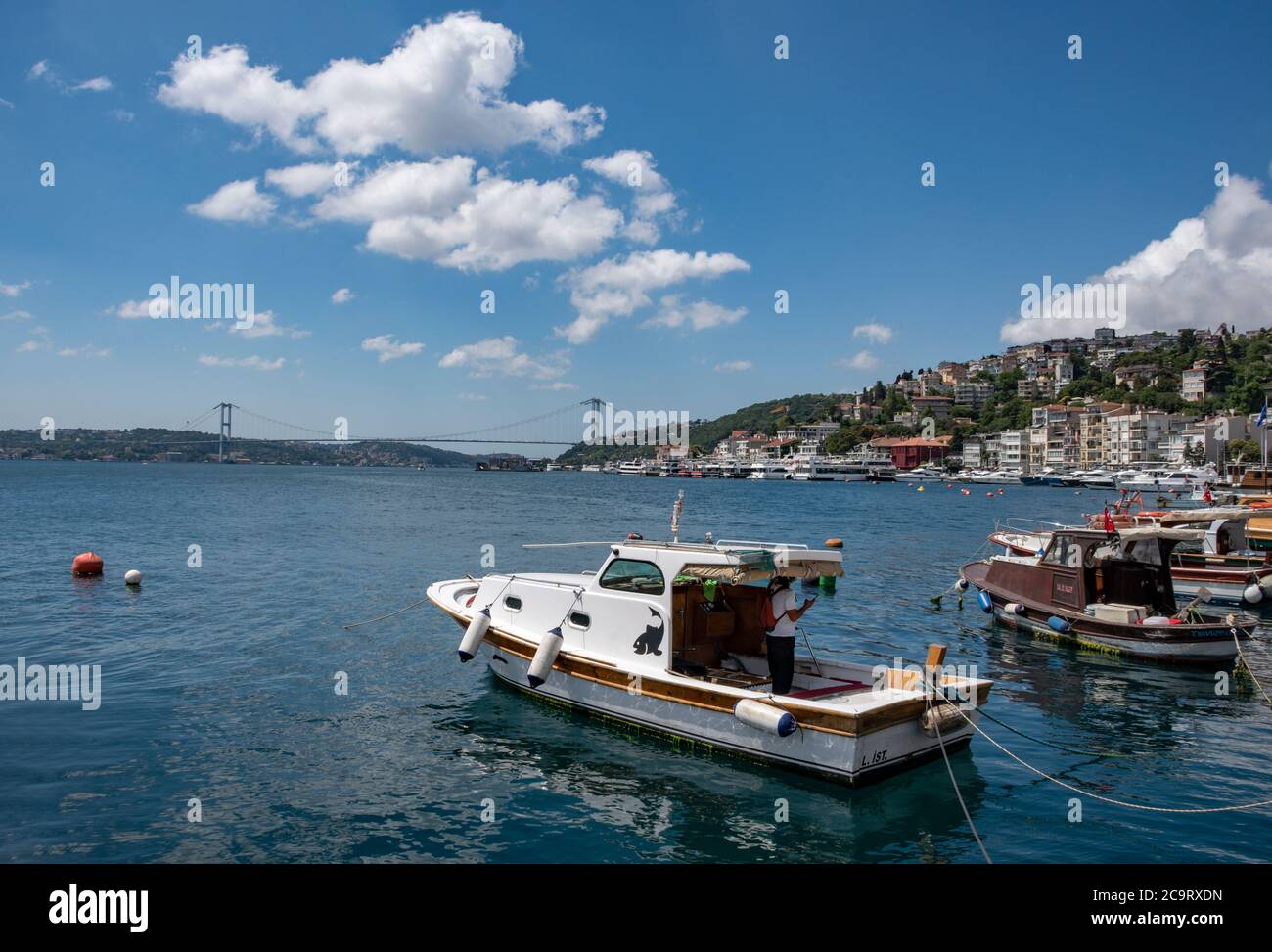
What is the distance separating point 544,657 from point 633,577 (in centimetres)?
171

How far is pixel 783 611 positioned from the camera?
1052 centimetres

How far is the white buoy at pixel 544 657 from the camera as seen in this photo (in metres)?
11.5

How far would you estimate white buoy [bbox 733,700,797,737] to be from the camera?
9.36 metres

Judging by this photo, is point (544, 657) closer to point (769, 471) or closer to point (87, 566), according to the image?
point (87, 566)

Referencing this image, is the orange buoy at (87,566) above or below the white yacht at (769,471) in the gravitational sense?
below

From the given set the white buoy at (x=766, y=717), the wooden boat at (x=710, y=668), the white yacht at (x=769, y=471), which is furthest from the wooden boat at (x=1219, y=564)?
the white yacht at (x=769, y=471)

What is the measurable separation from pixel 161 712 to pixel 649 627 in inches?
304

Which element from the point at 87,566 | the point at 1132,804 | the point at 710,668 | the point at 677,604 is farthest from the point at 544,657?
the point at 87,566

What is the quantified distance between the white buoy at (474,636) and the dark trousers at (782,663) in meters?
4.62

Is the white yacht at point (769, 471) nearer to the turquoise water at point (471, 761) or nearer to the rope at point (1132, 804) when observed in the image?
the turquoise water at point (471, 761)

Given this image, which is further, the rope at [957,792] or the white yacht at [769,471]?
the white yacht at [769,471]

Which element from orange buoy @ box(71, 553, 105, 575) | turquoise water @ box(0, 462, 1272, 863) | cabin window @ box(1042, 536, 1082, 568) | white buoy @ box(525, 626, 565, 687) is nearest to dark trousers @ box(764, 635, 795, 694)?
turquoise water @ box(0, 462, 1272, 863)
